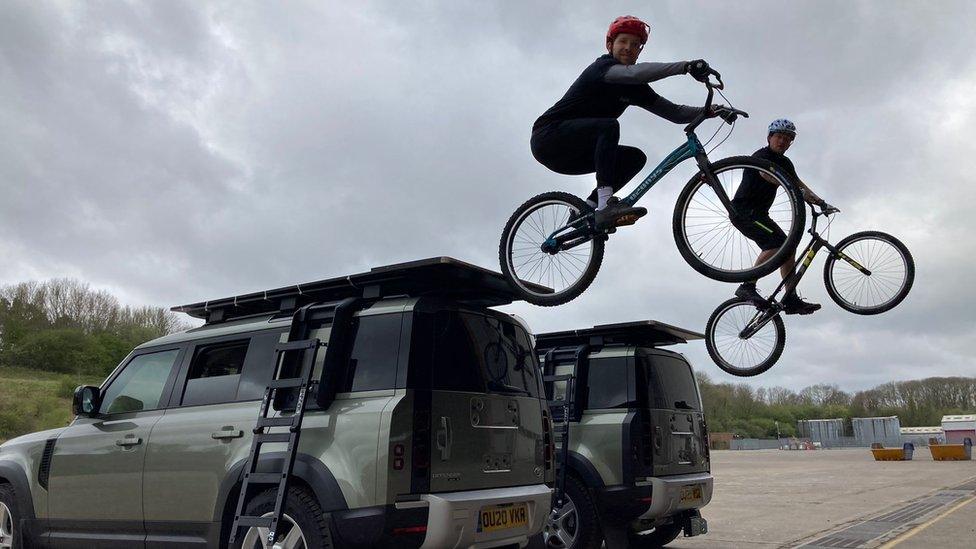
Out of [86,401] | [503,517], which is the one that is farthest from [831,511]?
[86,401]

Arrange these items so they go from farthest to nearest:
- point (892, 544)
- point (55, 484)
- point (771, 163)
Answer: point (892, 544) → point (55, 484) → point (771, 163)

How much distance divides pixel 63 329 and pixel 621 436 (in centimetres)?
6427

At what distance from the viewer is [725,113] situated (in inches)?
131

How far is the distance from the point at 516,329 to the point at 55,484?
12.3ft

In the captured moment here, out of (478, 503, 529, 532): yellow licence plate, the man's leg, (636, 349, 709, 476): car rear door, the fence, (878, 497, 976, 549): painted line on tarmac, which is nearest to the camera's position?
the man's leg

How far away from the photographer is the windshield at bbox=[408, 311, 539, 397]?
4430mm

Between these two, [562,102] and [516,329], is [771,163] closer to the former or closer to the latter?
[562,102]

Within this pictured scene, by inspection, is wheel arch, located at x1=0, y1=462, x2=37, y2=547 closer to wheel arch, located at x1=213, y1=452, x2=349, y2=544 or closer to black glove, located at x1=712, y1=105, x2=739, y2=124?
wheel arch, located at x1=213, y1=452, x2=349, y2=544

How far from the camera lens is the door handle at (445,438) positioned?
170 inches

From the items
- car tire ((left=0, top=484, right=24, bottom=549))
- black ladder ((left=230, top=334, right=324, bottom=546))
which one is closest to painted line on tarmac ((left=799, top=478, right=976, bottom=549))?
black ladder ((left=230, top=334, right=324, bottom=546))

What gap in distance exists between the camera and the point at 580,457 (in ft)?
23.0

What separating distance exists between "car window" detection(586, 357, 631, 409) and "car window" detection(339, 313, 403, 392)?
10.8 feet

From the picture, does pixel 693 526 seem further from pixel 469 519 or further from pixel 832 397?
pixel 469 519

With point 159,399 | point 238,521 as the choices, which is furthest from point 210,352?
point 238,521
